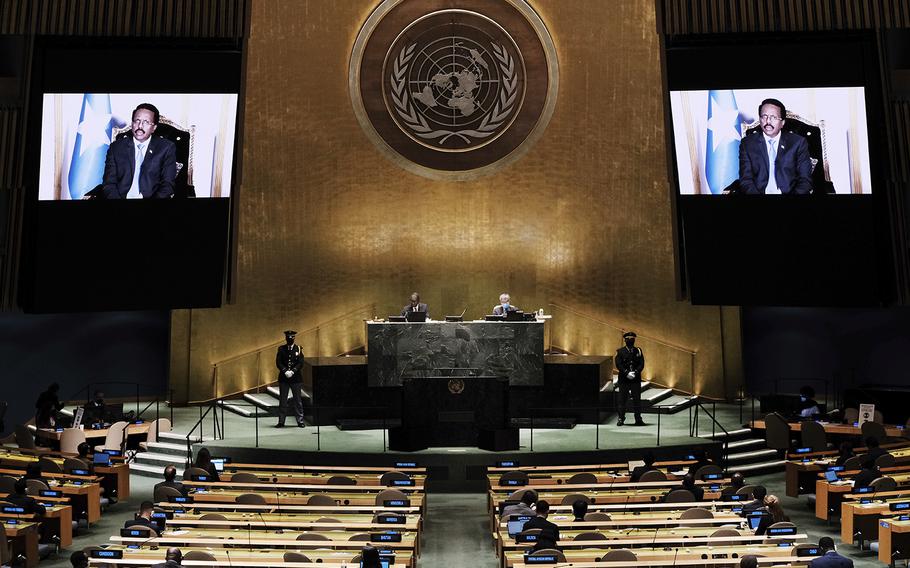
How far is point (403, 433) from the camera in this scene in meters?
17.9

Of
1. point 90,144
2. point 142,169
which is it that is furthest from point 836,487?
point 90,144

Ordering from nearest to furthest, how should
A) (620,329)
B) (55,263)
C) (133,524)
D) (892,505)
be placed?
(133,524) → (892,505) → (55,263) → (620,329)

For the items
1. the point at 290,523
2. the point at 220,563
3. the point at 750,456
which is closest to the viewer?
the point at 220,563

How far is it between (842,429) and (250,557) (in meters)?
11.3

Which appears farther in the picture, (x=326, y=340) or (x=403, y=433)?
(x=326, y=340)

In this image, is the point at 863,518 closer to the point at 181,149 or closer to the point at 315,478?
the point at 315,478

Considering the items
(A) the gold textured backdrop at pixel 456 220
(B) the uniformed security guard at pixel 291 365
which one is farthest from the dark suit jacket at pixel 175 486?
(A) the gold textured backdrop at pixel 456 220

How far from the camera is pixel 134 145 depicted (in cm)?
1797

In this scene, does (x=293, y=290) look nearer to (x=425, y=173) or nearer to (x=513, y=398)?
(x=425, y=173)

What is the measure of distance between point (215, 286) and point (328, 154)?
224 inches

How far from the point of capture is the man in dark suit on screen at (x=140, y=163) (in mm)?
17953


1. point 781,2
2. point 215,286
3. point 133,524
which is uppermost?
point 781,2

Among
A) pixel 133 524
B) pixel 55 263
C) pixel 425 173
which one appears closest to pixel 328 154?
pixel 425 173

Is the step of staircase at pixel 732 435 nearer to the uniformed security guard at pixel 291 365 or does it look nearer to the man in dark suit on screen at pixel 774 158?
the man in dark suit on screen at pixel 774 158
